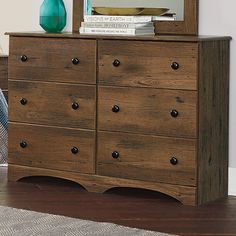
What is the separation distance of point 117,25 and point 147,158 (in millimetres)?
682

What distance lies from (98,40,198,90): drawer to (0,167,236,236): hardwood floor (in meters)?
0.56

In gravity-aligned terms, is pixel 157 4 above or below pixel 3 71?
above

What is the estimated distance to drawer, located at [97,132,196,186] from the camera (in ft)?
13.2

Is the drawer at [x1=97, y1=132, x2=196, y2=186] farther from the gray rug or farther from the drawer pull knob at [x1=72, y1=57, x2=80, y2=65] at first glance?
the gray rug

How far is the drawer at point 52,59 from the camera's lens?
14.0ft

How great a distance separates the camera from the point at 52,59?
4375 mm

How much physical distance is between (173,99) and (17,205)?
878 millimetres

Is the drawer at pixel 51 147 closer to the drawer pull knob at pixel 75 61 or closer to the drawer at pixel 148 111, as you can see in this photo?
→ the drawer at pixel 148 111

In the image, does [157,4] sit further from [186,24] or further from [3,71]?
[3,71]

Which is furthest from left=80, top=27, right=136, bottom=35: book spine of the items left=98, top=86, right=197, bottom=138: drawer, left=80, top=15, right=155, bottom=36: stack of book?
left=98, top=86, right=197, bottom=138: drawer

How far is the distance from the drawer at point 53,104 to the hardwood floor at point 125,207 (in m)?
0.34

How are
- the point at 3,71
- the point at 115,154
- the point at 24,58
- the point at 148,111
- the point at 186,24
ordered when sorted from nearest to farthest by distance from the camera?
the point at 148,111 → the point at 115,154 → the point at 186,24 → the point at 24,58 → the point at 3,71

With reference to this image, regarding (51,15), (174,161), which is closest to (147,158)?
(174,161)

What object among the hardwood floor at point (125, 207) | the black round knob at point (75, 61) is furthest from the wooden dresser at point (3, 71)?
the black round knob at point (75, 61)
